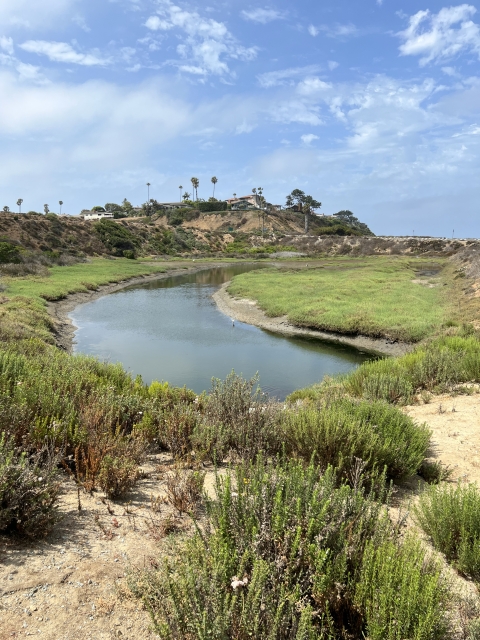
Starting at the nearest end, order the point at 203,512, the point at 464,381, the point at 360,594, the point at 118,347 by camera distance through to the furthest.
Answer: the point at 360,594 < the point at 203,512 < the point at 464,381 < the point at 118,347

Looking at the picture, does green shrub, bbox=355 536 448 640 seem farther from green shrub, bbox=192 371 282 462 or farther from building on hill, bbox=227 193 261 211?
building on hill, bbox=227 193 261 211

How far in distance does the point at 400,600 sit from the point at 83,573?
7.62 ft

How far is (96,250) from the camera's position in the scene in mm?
78938

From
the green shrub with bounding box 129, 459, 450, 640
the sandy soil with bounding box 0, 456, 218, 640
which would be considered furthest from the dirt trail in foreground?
the green shrub with bounding box 129, 459, 450, 640

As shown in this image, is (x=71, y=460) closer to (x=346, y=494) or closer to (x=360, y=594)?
(x=346, y=494)

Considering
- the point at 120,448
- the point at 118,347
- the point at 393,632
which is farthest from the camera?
the point at 118,347

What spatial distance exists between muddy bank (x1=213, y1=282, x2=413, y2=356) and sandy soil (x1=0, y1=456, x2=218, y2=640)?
17285 millimetres

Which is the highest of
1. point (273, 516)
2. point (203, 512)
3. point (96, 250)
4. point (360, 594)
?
point (96, 250)

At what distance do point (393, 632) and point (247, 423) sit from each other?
13.2ft

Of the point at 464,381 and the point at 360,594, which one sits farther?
the point at 464,381

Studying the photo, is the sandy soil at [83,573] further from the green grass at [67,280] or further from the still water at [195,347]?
the green grass at [67,280]

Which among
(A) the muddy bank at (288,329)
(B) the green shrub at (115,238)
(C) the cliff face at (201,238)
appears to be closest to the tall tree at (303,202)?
(C) the cliff face at (201,238)

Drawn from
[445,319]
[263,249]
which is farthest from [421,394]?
[263,249]

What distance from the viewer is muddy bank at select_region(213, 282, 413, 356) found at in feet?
72.8
